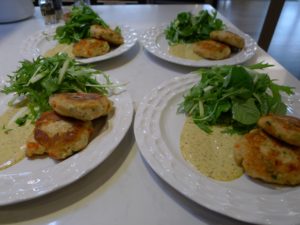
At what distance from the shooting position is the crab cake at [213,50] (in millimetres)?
1415

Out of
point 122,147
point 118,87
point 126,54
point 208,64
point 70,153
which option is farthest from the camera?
point 126,54

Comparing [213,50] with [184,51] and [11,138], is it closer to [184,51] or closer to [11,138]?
[184,51]

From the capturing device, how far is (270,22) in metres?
2.38

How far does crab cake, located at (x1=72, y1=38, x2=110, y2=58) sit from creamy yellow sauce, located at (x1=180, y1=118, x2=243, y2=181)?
2.41 feet

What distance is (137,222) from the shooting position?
0.67 m

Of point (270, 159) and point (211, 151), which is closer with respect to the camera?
point (270, 159)

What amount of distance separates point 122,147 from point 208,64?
715 mm

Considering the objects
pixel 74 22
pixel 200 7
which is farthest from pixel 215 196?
pixel 200 7

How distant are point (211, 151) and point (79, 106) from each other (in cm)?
48

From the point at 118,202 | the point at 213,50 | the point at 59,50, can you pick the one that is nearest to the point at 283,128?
the point at 118,202

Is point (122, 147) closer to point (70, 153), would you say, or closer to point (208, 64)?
point (70, 153)

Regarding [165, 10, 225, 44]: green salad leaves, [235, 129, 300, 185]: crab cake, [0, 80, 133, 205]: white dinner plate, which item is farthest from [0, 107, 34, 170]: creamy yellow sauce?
[165, 10, 225, 44]: green salad leaves

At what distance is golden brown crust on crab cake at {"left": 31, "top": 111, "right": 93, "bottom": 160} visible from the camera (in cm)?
80

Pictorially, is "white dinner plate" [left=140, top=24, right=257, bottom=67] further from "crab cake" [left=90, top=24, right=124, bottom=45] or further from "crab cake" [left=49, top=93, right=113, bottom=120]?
"crab cake" [left=49, top=93, right=113, bottom=120]
